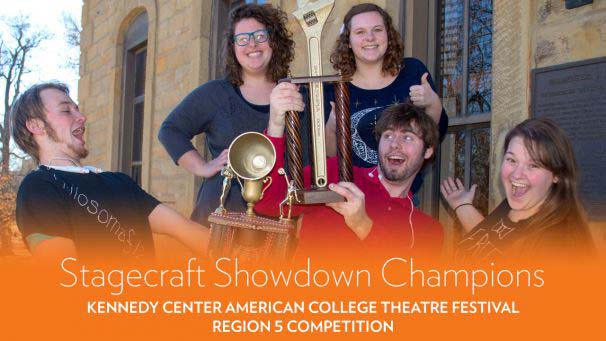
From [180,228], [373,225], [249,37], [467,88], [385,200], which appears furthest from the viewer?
[467,88]

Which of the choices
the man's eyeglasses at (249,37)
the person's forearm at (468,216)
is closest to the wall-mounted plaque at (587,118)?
the person's forearm at (468,216)

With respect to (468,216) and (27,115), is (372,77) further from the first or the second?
(27,115)

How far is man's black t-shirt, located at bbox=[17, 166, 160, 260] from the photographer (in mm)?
1822

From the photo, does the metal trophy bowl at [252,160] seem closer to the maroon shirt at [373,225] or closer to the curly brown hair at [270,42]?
the maroon shirt at [373,225]

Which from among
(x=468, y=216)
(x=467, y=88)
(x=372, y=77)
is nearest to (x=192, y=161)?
(x=372, y=77)

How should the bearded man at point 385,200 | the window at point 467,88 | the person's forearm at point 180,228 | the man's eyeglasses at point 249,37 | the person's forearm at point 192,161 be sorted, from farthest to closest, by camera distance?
the window at point 467,88, the person's forearm at point 192,161, the man's eyeglasses at point 249,37, the person's forearm at point 180,228, the bearded man at point 385,200

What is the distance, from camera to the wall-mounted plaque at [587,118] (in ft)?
7.50

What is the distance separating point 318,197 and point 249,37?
1.06 m

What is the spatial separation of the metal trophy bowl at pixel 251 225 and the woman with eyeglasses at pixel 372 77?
51 centimetres

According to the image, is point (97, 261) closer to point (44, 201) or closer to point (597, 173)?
point (44, 201)

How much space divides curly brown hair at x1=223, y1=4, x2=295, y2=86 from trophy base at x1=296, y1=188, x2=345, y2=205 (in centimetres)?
99

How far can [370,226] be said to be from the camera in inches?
73.3

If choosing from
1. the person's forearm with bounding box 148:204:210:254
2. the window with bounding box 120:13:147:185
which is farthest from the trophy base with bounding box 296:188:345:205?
the window with bounding box 120:13:147:185

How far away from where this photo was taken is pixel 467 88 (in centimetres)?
328
